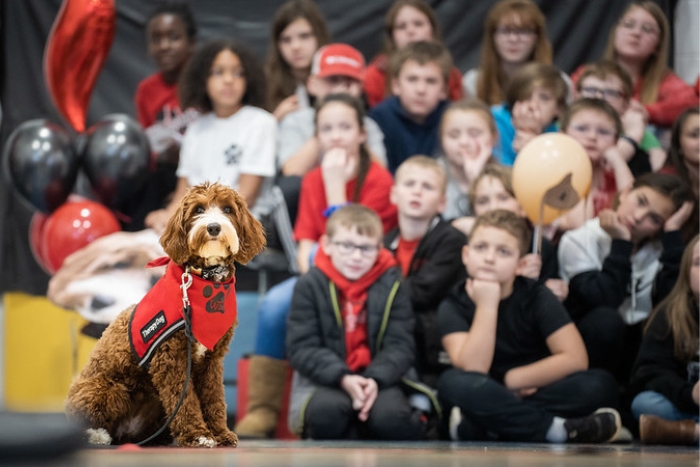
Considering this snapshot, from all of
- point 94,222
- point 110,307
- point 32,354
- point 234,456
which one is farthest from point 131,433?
point 32,354

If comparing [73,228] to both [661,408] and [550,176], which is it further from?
[661,408]

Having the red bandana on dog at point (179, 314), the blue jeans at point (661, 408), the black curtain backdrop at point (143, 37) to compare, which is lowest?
the blue jeans at point (661, 408)

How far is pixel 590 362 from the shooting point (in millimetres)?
4047

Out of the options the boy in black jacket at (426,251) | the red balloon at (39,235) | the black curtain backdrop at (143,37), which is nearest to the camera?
the boy in black jacket at (426,251)

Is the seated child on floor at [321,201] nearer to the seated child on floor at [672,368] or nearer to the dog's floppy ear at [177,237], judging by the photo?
the seated child on floor at [672,368]

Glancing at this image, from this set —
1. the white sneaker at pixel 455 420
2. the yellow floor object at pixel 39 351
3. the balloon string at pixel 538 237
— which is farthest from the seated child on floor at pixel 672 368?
the yellow floor object at pixel 39 351

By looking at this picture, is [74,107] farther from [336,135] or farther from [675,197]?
[675,197]

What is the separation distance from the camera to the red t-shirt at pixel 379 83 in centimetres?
498

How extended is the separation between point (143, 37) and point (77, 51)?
787 mm

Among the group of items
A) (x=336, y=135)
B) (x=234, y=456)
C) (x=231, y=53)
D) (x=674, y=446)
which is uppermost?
(x=231, y=53)

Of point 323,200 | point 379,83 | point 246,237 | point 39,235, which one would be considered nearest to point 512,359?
point 323,200

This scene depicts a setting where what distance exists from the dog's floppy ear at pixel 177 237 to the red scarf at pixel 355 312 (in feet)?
5.86

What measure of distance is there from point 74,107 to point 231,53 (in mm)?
781

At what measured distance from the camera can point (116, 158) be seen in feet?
14.8
